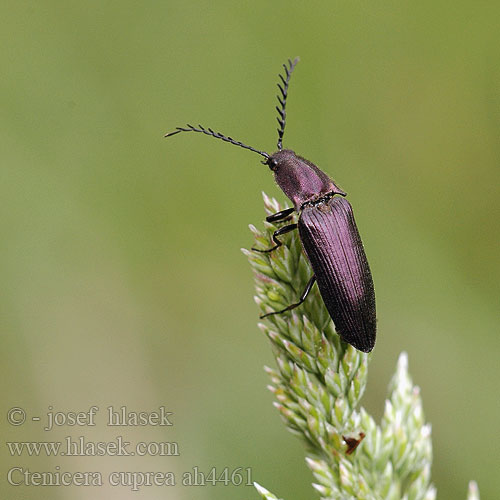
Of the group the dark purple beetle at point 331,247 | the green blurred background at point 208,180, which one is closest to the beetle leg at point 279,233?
the dark purple beetle at point 331,247

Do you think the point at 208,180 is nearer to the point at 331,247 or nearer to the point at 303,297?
the point at 331,247

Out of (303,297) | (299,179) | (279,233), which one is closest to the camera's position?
(303,297)

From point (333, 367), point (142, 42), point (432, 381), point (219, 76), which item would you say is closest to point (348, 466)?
point (333, 367)

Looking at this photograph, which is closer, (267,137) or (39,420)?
(39,420)

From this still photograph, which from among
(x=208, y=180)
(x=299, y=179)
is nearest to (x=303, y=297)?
(x=299, y=179)

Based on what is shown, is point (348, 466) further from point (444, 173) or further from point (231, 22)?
point (231, 22)

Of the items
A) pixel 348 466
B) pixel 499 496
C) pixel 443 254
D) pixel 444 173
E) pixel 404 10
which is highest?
pixel 404 10

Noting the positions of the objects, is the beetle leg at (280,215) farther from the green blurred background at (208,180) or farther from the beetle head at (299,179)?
the green blurred background at (208,180)
